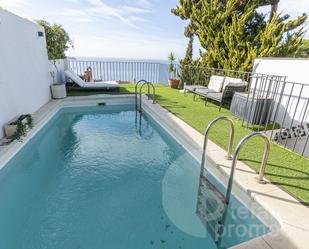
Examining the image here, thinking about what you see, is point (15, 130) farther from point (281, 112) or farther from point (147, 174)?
point (281, 112)

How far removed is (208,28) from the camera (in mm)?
9578

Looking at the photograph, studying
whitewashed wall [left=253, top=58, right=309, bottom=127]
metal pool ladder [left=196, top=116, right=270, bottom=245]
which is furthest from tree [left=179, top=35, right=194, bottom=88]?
metal pool ladder [left=196, top=116, right=270, bottom=245]

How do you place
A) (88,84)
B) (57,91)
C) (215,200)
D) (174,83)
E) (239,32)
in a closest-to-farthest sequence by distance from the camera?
(215,200), (57,91), (239,32), (88,84), (174,83)

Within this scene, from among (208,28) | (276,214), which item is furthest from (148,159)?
(208,28)

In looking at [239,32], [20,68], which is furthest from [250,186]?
[239,32]

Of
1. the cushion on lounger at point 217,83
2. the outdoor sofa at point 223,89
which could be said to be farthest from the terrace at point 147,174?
the cushion on lounger at point 217,83

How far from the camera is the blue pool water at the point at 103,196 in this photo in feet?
7.94

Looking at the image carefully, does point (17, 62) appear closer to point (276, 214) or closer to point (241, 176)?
point (241, 176)

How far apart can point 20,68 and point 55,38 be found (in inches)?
160

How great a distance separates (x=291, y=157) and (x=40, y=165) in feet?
16.5

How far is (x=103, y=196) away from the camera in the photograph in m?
3.18

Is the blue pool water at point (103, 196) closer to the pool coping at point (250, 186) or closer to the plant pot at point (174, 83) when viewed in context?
the pool coping at point (250, 186)

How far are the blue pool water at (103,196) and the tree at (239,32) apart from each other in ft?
18.1

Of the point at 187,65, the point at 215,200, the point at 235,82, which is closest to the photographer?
the point at 215,200
